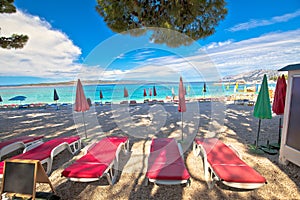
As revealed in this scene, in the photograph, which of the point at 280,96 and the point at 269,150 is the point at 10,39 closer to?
the point at 280,96

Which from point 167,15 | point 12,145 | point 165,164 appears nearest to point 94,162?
point 165,164

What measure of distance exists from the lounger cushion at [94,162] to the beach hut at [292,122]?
11.3 feet

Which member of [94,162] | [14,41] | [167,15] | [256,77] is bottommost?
[94,162]

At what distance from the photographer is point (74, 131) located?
19.0 feet

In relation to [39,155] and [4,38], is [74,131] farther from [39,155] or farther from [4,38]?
[4,38]

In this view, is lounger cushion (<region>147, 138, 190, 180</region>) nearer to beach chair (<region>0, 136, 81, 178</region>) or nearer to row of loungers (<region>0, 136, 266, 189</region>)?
row of loungers (<region>0, 136, 266, 189</region>)

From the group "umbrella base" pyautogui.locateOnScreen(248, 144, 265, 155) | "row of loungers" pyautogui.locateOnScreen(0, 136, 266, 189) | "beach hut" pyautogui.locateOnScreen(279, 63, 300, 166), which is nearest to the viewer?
"row of loungers" pyautogui.locateOnScreen(0, 136, 266, 189)

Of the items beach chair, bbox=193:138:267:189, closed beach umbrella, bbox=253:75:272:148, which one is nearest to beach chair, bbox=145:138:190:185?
beach chair, bbox=193:138:267:189

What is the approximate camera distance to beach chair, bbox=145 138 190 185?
7.37ft

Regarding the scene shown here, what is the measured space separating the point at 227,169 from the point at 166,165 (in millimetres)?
953

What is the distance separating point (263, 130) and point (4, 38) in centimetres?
1020

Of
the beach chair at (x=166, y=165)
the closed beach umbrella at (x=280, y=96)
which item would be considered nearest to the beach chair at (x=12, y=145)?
the beach chair at (x=166, y=165)

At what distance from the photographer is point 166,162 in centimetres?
273

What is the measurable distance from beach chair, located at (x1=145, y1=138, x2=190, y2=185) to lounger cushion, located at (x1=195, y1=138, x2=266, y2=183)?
20.1 inches
